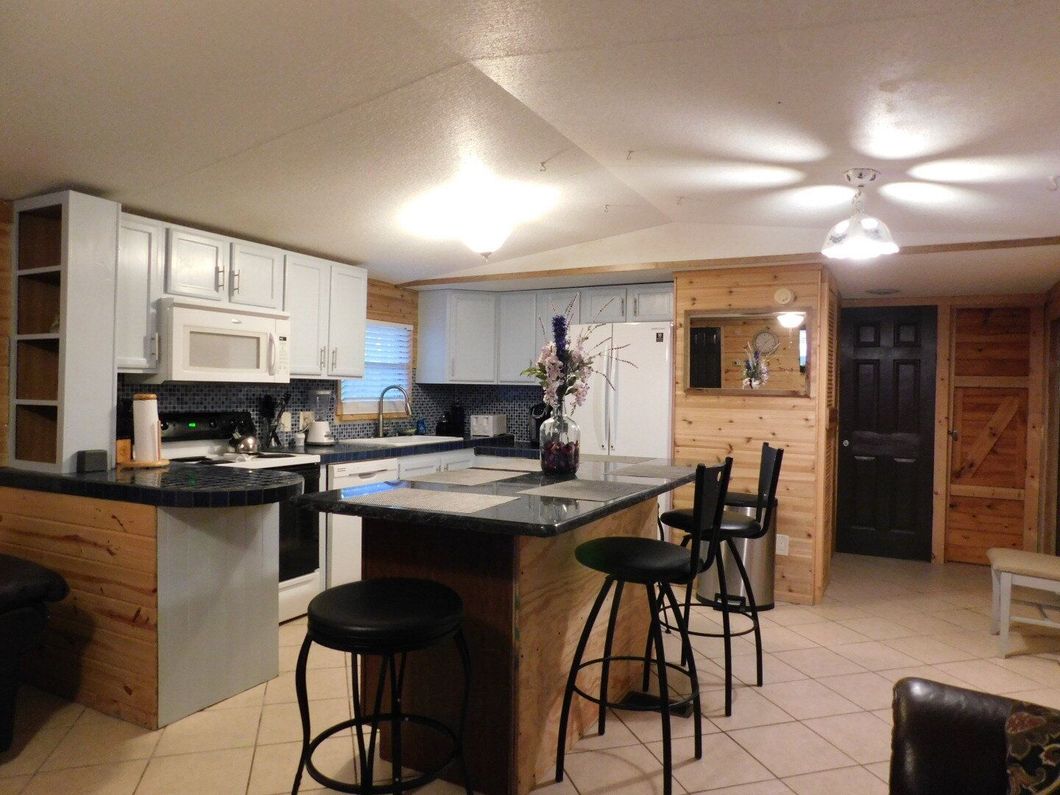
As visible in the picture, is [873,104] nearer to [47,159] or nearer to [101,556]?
[47,159]

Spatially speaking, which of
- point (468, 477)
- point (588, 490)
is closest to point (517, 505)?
point (588, 490)

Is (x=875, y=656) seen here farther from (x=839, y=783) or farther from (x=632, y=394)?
(x=632, y=394)

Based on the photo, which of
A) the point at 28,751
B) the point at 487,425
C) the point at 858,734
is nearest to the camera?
the point at 28,751

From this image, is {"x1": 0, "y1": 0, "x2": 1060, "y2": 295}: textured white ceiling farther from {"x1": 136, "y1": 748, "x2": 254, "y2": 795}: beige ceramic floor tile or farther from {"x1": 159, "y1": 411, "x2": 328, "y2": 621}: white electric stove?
{"x1": 136, "y1": 748, "x2": 254, "y2": 795}: beige ceramic floor tile

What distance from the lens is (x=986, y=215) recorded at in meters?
3.26

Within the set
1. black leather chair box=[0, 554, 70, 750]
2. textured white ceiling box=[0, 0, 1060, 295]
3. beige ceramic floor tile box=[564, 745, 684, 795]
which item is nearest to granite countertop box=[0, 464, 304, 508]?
black leather chair box=[0, 554, 70, 750]

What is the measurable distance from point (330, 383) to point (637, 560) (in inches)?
127

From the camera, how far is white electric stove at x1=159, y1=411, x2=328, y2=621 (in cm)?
366

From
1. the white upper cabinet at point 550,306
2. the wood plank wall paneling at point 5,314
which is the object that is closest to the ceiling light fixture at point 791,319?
the white upper cabinet at point 550,306

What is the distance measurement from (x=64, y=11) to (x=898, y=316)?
5677 mm

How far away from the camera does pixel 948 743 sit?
119cm

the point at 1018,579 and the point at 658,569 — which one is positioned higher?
the point at 658,569

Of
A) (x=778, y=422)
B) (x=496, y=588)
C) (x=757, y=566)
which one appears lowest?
(x=757, y=566)

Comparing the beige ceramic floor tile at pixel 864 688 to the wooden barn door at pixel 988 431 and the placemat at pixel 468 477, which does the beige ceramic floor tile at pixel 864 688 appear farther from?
the wooden barn door at pixel 988 431
